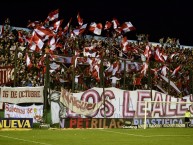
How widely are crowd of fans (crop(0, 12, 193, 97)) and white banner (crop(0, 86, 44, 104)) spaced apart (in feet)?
2.31

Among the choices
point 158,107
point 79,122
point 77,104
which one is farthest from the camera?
point 158,107

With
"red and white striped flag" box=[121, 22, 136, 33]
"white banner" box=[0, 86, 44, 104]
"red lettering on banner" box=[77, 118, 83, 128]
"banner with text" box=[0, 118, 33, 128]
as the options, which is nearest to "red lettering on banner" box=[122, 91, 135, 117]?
"red lettering on banner" box=[77, 118, 83, 128]

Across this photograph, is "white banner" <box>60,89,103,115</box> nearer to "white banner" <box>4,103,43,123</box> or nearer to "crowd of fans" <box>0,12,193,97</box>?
"crowd of fans" <box>0,12,193,97</box>

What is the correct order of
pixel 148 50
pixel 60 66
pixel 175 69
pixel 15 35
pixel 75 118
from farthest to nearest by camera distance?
1. pixel 148 50
2. pixel 15 35
3. pixel 175 69
4. pixel 60 66
5. pixel 75 118

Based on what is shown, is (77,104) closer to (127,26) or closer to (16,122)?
(16,122)

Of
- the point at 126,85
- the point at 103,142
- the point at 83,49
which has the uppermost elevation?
the point at 83,49

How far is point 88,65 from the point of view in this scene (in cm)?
3012

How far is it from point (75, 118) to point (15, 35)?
1140 cm

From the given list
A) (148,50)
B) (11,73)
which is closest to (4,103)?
(11,73)

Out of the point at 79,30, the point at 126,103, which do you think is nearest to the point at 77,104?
the point at 126,103

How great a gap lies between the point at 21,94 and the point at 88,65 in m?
5.91

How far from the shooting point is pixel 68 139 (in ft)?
63.8

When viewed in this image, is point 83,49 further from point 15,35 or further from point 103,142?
point 103,142

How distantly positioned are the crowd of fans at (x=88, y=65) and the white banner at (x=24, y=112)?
158cm
